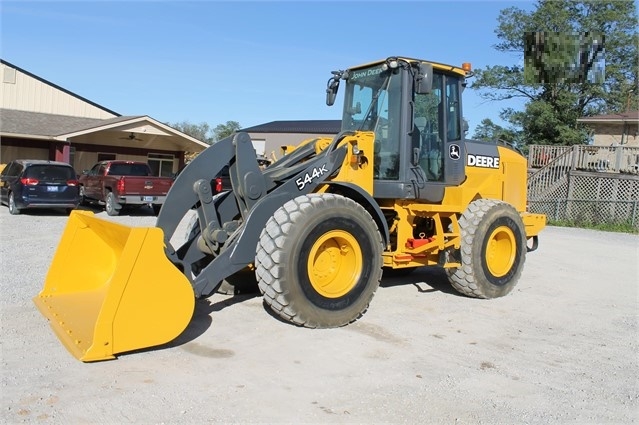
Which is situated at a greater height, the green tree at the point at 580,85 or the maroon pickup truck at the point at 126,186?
the green tree at the point at 580,85

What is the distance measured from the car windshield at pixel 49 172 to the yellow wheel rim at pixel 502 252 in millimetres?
13676

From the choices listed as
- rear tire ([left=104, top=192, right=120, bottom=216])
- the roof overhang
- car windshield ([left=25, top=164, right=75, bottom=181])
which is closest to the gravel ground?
car windshield ([left=25, top=164, right=75, bottom=181])

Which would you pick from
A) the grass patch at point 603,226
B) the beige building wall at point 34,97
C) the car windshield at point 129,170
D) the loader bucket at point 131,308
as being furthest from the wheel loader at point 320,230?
the beige building wall at point 34,97

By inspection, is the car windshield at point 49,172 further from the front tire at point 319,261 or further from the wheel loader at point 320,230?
the front tire at point 319,261

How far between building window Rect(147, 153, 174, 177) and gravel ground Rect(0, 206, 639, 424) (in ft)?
70.8

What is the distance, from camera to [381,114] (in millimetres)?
7160

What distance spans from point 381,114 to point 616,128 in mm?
27004

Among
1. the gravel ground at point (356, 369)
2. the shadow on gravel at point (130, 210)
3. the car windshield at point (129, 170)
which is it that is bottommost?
the gravel ground at point (356, 369)

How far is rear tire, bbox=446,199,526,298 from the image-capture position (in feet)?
24.2

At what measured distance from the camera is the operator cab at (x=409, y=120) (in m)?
6.94

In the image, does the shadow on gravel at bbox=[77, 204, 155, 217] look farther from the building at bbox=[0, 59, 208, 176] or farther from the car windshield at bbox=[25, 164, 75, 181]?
the building at bbox=[0, 59, 208, 176]

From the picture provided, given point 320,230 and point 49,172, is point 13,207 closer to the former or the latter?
point 49,172

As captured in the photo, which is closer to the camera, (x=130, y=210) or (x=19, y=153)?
(x=130, y=210)

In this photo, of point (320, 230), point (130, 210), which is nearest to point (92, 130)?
point (130, 210)
